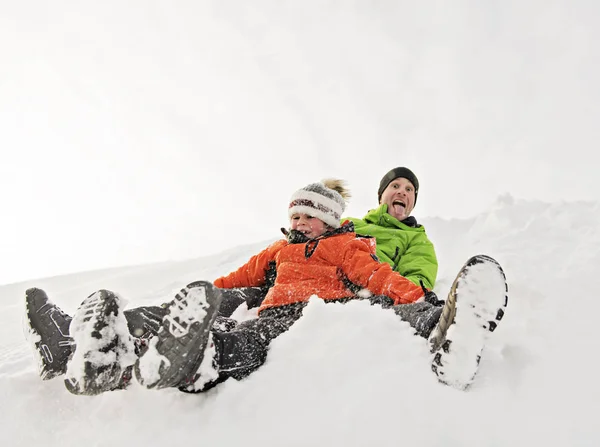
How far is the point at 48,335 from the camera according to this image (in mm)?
1511

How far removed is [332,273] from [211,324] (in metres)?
1.13

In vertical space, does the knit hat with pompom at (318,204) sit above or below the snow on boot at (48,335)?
above

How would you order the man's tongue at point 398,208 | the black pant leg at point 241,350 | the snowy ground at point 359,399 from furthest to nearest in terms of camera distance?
the man's tongue at point 398,208
the black pant leg at point 241,350
the snowy ground at point 359,399

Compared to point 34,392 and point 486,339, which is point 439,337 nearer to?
point 486,339

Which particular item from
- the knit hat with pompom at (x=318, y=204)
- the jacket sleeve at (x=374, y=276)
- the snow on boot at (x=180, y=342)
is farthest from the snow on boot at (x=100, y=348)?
the knit hat with pompom at (x=318, y=204)

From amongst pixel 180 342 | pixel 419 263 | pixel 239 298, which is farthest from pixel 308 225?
pixel 180 342

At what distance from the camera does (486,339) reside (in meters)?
1.23

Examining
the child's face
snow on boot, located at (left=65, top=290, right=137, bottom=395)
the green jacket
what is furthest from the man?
the child's face

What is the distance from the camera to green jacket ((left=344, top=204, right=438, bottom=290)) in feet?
9.41

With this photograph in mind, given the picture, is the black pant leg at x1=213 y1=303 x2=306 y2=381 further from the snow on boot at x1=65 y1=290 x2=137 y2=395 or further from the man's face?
the man's face

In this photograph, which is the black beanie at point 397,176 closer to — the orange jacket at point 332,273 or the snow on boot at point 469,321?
the orange jacket at point 332,273

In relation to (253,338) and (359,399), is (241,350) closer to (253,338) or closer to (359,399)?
(253,338)

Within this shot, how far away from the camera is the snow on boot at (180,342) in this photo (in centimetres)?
119

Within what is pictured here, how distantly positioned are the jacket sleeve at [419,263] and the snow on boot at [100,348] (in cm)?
189
